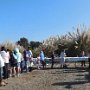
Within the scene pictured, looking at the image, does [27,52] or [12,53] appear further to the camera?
[27,52]

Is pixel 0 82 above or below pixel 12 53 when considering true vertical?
below

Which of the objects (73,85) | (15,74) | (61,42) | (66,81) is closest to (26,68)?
(15,74)

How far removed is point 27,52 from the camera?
2708 cm

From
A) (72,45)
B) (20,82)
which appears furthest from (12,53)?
(72,45)

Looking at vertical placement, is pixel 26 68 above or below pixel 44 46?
below

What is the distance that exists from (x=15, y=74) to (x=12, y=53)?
136cm

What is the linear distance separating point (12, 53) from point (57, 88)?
627cm

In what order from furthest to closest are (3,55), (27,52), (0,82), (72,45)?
(72,45) < (27,52) < (3,55) < (0,82)

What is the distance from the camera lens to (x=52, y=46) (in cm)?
5912

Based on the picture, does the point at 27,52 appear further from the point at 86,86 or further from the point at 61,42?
the point at 61,42

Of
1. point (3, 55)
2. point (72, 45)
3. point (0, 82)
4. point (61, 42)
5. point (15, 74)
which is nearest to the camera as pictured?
point (0, 82)

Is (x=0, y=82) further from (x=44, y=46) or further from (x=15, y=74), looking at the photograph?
(x=44, y=46)

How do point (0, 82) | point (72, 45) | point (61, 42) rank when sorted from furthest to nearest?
point (61, 42)
point (72, 45)
point (0, 82)

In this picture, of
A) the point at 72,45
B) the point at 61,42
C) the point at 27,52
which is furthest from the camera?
the point at 61,42
